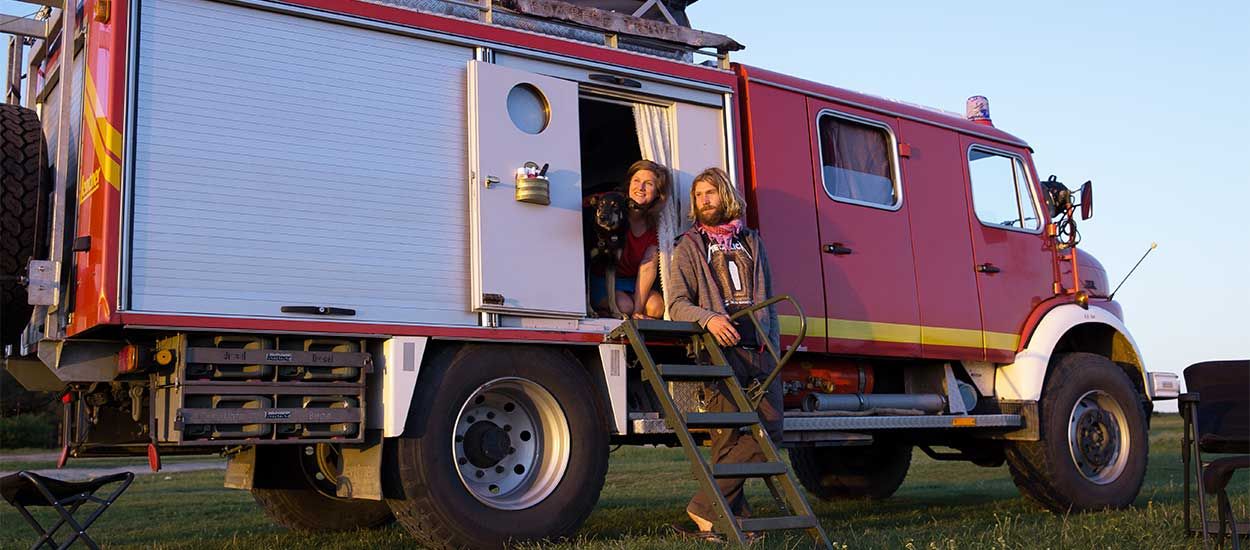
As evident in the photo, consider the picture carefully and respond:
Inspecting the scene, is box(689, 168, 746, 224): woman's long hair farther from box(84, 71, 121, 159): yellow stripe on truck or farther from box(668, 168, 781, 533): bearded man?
box(84, 71, 121, 159): yellow stripe on truck

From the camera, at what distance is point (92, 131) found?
5.99 metres

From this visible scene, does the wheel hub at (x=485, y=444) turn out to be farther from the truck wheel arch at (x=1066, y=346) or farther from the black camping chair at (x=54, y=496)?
the truck wheel arch at (x=1066, y=346)

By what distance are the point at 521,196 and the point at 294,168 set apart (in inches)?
49.9

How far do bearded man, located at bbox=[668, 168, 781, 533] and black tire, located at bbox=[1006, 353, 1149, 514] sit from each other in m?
3.16

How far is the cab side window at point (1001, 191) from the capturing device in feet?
32.0

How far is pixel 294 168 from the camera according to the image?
6.20 metres

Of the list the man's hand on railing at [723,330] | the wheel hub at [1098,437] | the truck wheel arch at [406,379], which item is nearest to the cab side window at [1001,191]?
the wheel hub at [1098,437]

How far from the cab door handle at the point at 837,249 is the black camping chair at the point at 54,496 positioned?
4.59m

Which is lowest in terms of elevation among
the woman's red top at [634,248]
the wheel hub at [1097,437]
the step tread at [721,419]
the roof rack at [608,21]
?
the wheel hub at [1097,437]

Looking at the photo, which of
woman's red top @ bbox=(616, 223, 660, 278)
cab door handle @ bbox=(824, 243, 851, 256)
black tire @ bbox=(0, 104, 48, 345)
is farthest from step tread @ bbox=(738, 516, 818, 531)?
black tire @ bbox=(0, 104, 48, 345)

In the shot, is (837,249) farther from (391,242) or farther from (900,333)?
(391,242)

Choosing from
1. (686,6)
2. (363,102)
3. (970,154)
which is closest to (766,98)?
(686,6)

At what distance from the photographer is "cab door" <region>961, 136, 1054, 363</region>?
9.46m

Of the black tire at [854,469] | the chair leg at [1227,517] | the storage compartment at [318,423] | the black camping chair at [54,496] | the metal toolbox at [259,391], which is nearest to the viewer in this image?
the chair leg at [1227,517]
